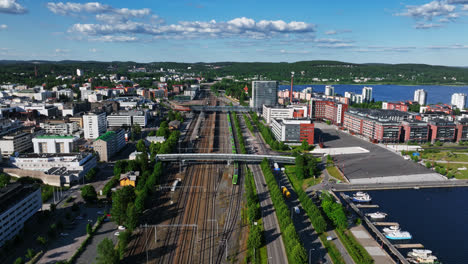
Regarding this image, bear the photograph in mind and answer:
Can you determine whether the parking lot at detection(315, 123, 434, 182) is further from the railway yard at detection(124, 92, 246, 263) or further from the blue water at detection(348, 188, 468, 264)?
the railway yard at detection(124, 92, 246, 263)

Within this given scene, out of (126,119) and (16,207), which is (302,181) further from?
(126,119)

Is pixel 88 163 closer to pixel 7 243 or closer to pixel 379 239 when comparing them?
pixel 7 243

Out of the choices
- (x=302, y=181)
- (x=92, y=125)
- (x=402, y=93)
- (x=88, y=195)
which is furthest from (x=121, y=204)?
(x=402, y=93)

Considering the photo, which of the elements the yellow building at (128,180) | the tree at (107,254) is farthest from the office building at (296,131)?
the tree at (107,254)

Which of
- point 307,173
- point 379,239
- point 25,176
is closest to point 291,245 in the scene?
point 379,239

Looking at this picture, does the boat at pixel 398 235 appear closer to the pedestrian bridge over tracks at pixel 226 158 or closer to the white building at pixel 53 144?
the pedestrian bridge over tracks at pixel 226 158
